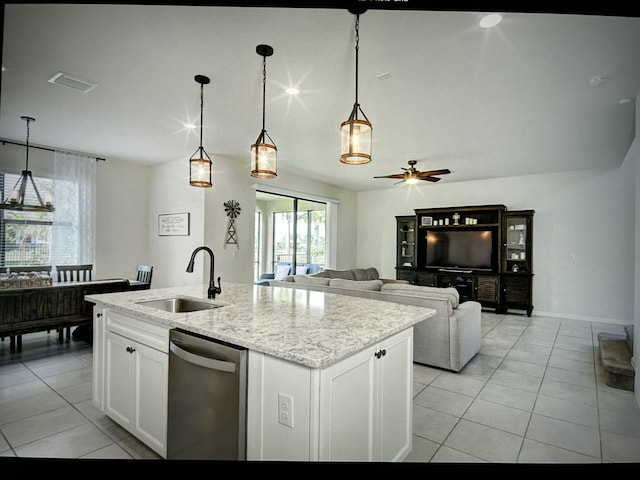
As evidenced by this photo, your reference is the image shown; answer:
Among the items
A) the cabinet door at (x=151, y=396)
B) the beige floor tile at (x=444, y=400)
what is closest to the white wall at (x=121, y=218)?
the cabinet door at (x=151, y=396)

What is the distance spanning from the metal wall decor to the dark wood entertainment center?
343 cm

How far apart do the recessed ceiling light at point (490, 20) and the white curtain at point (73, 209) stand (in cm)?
495

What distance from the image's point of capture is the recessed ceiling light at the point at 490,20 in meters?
1.73

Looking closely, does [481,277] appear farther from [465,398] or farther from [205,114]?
[205,114]

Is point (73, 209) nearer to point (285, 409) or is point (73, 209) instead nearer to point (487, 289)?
point (285, 409)

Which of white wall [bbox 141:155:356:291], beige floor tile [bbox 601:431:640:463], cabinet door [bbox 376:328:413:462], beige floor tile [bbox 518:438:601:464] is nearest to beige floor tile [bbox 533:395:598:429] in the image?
beige floor tile [bbox 601:431:640:463]

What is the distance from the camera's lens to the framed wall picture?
475 cm

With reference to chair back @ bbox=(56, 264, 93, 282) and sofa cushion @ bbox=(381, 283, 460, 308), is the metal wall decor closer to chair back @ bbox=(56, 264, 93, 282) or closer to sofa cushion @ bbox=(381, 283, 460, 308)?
chair back @ bbox=(56, 264, 93, 282)

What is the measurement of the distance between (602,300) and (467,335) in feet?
11.4

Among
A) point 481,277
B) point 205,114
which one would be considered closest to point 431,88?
point 205,114

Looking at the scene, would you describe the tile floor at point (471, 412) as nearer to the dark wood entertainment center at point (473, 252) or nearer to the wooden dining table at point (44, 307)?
the wooden dining table at point (44, 307)

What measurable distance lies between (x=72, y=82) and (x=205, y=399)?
8.69 ft

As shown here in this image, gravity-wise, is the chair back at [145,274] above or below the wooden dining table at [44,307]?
above

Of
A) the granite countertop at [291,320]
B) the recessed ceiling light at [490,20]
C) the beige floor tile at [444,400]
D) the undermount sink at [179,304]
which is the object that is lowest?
the beige floor tile at [444,400]
